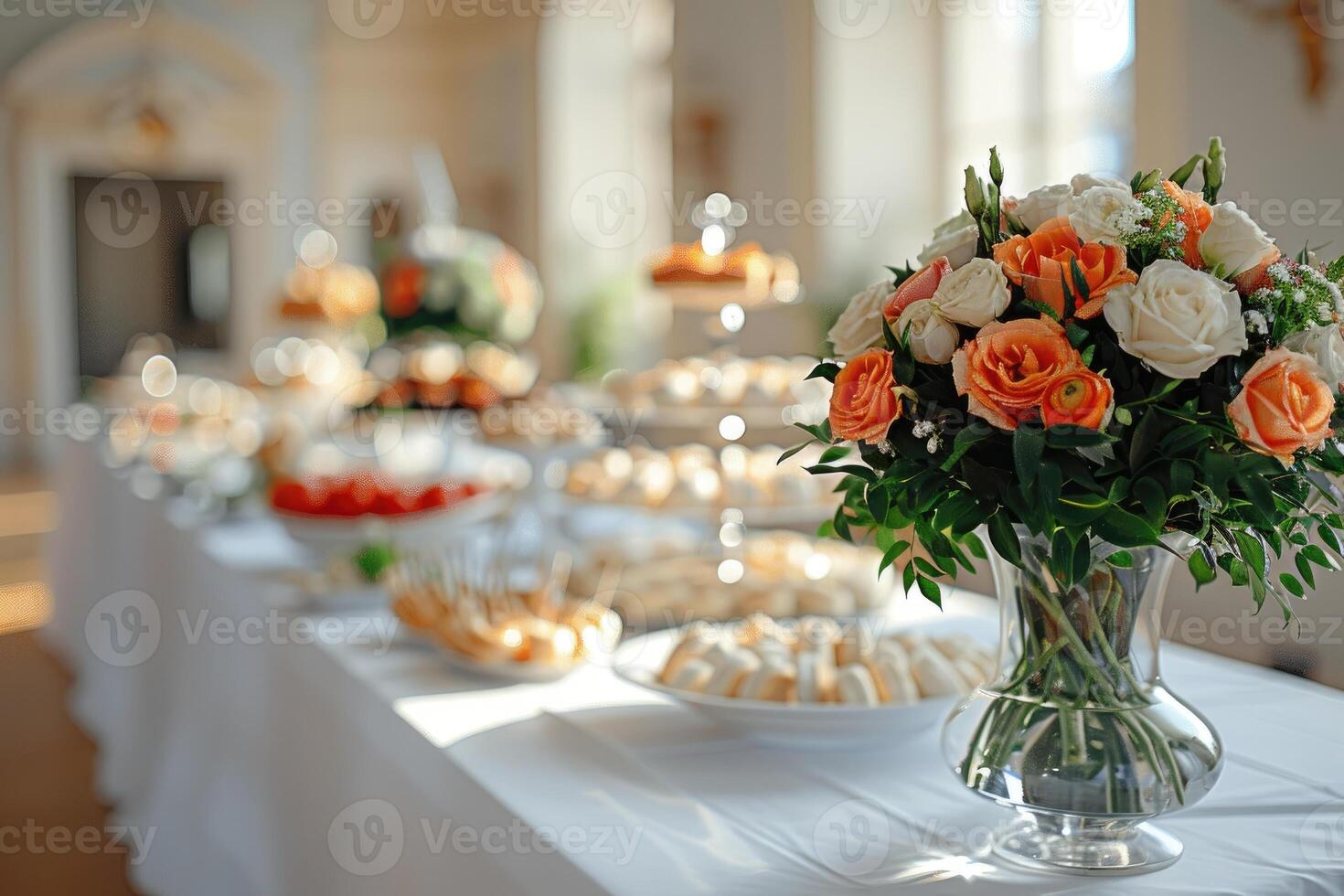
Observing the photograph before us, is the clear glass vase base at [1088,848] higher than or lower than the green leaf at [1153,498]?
lower

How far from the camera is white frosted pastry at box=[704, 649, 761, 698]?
120 cm

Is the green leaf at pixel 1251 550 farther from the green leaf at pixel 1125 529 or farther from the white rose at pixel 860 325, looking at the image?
the white rose at pixel 860 325

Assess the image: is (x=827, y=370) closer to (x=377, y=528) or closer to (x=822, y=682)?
(x=822, y=682)

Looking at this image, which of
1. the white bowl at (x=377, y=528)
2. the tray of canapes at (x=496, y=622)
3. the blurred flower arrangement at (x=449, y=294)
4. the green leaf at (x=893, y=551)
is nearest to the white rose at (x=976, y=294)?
the green leaf at (x=893, y=551)

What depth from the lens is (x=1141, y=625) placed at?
0.92 metres

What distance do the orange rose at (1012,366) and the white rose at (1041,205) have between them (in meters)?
0.12

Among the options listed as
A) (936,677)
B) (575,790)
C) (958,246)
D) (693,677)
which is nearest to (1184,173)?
(958,246)

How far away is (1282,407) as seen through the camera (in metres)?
0.76

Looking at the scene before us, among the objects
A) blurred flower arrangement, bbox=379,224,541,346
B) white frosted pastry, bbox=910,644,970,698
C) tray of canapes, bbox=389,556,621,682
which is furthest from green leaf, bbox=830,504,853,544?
blurred flower arrangement, bbox=379,224,541,346

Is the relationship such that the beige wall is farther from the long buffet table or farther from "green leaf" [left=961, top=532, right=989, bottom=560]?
"green leaf" [left=961, top=532, right=989, bottom=560]

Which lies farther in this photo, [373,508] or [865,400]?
[373,508]

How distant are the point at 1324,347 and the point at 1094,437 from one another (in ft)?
0.58

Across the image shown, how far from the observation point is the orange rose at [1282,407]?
2.49 ft

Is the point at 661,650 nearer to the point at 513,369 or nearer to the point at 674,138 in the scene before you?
the point at 513,369
